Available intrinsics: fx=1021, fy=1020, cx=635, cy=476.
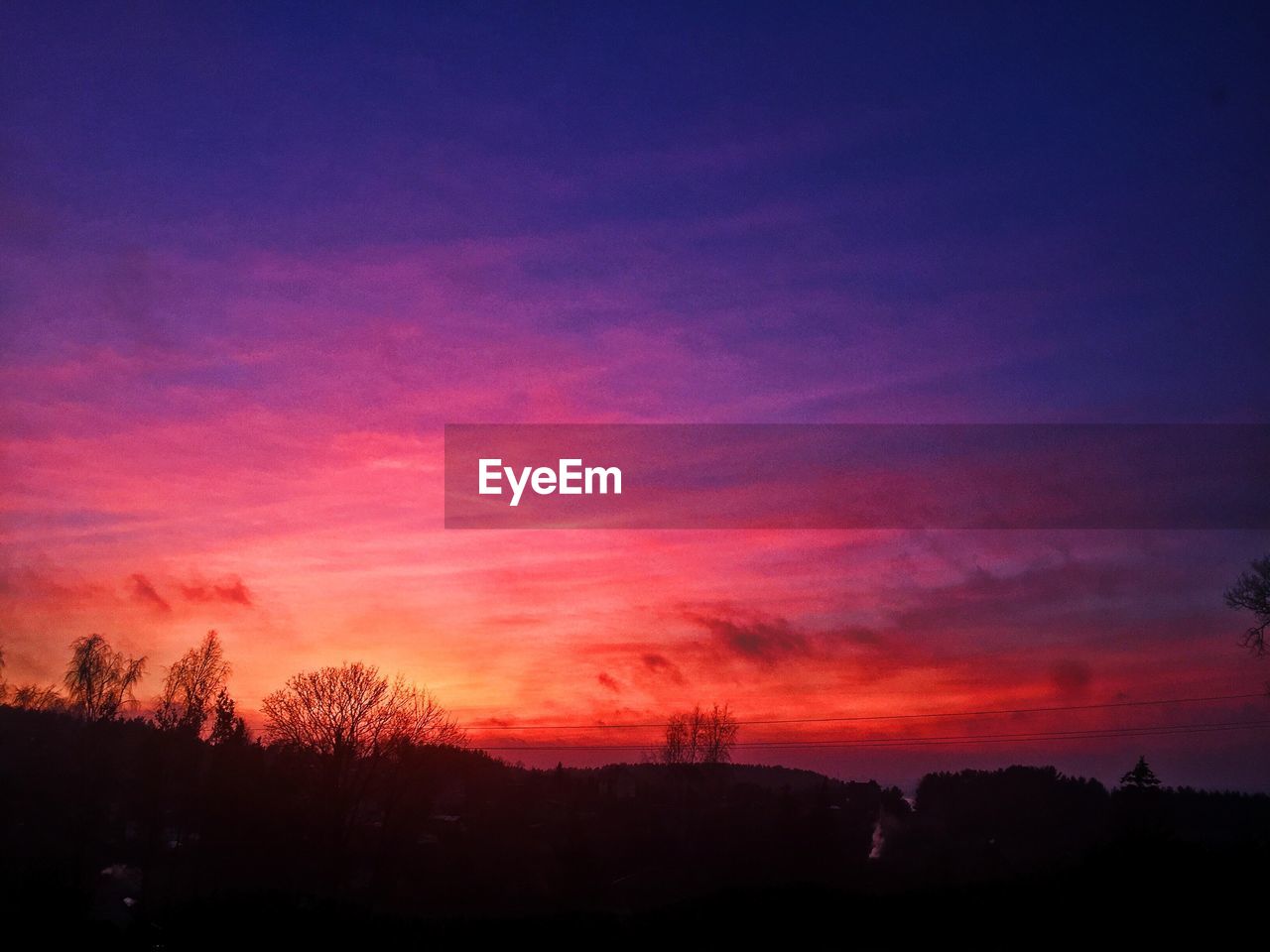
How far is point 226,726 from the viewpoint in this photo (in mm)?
92062

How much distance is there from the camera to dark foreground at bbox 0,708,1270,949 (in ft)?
133

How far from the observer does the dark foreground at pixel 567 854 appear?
4059 centimetres

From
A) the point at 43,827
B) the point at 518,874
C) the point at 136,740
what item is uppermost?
the point at 136,740

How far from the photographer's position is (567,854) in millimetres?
93500

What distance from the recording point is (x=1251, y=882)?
38531 mm

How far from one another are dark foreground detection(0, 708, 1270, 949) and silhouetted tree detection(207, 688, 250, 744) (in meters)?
1.80

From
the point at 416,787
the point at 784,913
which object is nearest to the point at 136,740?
the point at 416,787

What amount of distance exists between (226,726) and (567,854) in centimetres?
3293

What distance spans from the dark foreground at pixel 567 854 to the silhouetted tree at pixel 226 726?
5.92ft

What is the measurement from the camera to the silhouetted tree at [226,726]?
3573 inches

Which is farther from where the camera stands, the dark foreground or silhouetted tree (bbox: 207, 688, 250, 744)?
silhouetted tree (bbox: 207, 688, 250, 744)

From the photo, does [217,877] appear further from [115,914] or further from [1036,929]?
[1036,929]

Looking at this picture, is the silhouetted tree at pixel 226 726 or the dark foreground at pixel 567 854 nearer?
the dark foreground at pixel 567 854

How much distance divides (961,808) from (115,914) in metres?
99.5
